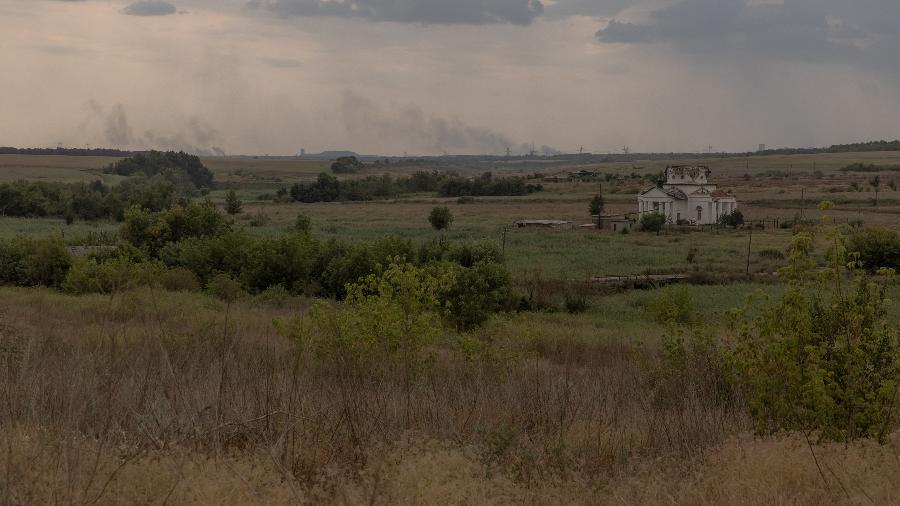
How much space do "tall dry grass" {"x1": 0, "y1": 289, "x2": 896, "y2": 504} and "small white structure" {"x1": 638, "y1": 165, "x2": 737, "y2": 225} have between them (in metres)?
67.8

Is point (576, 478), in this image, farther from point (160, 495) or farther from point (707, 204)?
point (707, 204)

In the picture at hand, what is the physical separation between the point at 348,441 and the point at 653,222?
215 feet

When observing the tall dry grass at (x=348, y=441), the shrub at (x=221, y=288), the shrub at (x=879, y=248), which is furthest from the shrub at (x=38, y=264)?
the shrub at (x=879, y=248)

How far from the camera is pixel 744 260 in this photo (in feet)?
162

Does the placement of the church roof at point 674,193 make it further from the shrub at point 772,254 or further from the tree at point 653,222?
the shrub at point 772,254

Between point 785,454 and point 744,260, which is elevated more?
point 785,454

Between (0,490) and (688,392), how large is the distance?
7.19 m

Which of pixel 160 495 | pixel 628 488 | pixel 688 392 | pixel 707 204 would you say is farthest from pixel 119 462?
pixel 707 204

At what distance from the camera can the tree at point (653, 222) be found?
69.8 meters

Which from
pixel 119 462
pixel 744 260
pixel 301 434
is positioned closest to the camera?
pixel 119 462

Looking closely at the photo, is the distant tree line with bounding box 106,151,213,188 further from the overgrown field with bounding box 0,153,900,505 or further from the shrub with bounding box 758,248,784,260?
the overgrown field with bounding box 0,153,900,505

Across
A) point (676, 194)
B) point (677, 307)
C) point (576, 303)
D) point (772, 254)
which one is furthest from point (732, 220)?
point (677, 307)

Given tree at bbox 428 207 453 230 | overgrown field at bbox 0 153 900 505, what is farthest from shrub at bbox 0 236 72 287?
tree at bbox 428 207 453 230

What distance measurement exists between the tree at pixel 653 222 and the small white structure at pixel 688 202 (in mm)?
4223
